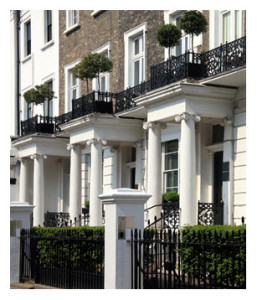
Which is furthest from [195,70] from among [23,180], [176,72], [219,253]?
[23,180]

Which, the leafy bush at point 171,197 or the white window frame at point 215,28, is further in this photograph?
the leafy bush at point 171,197

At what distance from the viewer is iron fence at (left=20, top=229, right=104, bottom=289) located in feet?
40.9

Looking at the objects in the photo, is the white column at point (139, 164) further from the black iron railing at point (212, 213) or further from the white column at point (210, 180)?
the black iron railing at point (212, 213)

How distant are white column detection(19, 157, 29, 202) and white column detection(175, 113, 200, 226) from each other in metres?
12.1

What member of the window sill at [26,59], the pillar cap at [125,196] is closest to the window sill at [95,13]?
the window sill at [26,59]

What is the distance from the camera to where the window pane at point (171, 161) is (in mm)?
21156

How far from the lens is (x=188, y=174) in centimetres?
1708

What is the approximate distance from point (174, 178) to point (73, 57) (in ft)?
28.8

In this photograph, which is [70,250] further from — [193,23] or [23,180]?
[23,180]

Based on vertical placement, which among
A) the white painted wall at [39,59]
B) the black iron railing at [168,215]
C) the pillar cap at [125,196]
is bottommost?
the black iron railing at [168,215]

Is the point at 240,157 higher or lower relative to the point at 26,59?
lower

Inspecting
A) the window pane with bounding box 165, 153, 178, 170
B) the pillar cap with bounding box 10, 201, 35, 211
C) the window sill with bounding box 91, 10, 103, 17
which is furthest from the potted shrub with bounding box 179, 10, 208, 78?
the window sill with bounding box 91, 10, 103, 17

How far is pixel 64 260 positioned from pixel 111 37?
12534mm

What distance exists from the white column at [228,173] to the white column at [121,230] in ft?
23.1
